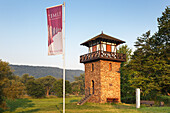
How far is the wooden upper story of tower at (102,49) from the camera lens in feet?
82.5

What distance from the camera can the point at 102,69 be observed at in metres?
25.1

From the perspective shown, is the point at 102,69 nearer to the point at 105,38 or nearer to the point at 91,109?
the point at 105,38

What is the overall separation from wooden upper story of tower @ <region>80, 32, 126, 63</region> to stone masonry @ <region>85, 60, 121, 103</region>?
0.73m

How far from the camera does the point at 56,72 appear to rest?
199250 millimetres

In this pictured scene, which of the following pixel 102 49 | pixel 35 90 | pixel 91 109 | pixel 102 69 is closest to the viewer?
pixel 91 109

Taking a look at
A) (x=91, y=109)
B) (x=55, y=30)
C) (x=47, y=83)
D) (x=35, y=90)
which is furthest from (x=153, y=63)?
(x=47, y=83)

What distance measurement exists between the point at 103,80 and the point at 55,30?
558 inches

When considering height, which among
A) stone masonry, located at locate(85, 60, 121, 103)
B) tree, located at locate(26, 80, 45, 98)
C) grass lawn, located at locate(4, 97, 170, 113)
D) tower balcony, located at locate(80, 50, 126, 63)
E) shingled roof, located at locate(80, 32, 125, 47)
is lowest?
tree, located at locate(26, 80, 45, 98)

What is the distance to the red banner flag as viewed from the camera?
1244 cm

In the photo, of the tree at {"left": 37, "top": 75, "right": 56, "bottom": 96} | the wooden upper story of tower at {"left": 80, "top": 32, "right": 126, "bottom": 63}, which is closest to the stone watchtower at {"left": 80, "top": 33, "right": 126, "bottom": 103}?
the wooden upper story of tower at {"left": 80, "top": 32, "right": 126, "bottom": 63}

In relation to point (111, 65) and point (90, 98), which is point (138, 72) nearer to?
point (111, 65)

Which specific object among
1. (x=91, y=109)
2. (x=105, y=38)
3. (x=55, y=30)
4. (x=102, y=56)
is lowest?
(x=91, y=109)

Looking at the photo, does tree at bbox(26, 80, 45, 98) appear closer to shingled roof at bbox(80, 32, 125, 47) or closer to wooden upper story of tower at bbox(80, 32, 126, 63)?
wooden upper story of tower at bbox(80, 32, 126, 63)

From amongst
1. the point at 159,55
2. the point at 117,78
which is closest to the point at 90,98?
the point at 117,78
